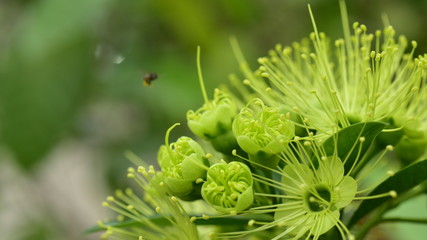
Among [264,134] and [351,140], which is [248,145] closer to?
[264,134]

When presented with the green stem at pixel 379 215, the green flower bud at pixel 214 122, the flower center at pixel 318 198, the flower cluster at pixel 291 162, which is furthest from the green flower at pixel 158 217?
the green stem at pixel 379 215

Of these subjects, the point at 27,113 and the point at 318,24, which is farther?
the point at 318,24

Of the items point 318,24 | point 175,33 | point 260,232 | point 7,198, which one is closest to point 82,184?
point 7,198

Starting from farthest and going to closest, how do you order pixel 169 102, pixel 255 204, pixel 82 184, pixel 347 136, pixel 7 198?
pixel 82 184 < pixel 7 198 < pixel 169 102 < pixel 255 204 < pixel 347 136

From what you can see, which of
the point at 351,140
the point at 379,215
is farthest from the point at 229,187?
the point at 379,215

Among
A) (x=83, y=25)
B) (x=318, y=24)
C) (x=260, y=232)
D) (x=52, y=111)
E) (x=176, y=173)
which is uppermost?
(x=318, y=24)

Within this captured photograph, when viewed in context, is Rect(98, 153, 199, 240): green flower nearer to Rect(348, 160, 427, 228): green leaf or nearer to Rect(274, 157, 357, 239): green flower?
Rect(274, 157, 357, 239): green flower

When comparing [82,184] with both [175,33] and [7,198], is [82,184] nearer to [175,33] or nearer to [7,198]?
[7,198]
